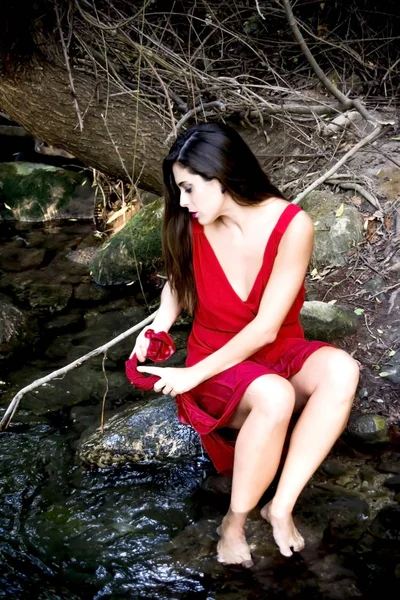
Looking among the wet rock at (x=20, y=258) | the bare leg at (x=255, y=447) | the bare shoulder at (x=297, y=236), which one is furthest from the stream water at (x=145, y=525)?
the wet rock at (x=20, y=258)

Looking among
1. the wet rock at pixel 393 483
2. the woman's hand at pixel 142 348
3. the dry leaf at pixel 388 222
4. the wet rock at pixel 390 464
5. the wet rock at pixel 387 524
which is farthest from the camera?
the dry leaf at pixel 388 222

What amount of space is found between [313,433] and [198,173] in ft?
3.46

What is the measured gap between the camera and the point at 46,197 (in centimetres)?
788

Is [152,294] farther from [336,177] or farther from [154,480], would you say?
[154,480]

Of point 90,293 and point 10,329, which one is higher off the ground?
point 10,329

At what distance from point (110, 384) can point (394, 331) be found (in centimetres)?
165

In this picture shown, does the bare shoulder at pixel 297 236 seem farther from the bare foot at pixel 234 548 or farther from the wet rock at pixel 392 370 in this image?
the wet rock at pixel 392 370

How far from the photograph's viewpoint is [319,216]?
4426mm

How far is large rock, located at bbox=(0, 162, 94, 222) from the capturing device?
7.84 meters

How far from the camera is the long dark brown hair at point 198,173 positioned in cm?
246

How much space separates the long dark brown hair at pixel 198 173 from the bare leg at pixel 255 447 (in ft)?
2.09

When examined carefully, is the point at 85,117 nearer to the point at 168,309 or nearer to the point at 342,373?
the point at 168,309

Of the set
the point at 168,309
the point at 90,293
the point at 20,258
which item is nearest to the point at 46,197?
the point at 20,258

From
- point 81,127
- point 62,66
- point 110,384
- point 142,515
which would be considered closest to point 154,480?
point 142,515
